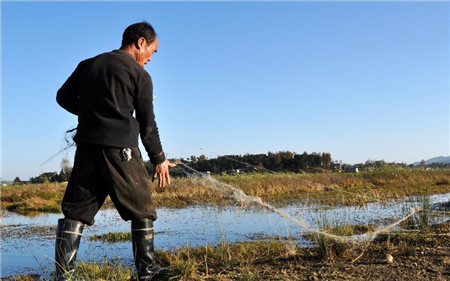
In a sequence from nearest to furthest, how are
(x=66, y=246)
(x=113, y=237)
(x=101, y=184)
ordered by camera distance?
(x=66, y=246) → (x=101, y=184) → (x=113, y=237)

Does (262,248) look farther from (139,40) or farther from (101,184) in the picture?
(139,40)

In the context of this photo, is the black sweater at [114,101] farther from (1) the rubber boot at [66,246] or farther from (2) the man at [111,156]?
(1) the rubber boot at [66,246]

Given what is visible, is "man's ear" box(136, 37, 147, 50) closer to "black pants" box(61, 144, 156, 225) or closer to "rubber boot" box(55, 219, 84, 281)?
"black pants" box(61, 144, 156, 225)

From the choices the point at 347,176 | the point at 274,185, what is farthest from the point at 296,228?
the point at 347,176

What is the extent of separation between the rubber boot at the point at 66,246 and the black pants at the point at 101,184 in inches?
2.4

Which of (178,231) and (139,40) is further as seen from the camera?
(178,231)

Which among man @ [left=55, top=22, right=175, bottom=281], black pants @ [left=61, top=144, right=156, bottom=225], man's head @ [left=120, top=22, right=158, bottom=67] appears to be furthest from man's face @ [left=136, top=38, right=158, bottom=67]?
black pants @ [left=61, top=144, right=156, bottom=225]

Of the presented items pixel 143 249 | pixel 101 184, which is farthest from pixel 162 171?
pixel 143 249

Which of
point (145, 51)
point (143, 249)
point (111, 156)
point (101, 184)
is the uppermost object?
point (145, 51)

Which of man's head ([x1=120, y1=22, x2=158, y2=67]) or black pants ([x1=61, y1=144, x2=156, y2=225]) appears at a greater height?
man's head ([x1=120, y1=22, x2=158, y2=67])

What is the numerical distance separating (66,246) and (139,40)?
5.53 ft

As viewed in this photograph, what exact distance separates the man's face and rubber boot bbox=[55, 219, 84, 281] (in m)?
1.38

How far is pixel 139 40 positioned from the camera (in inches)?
129

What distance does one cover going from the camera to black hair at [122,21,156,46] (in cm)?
327
